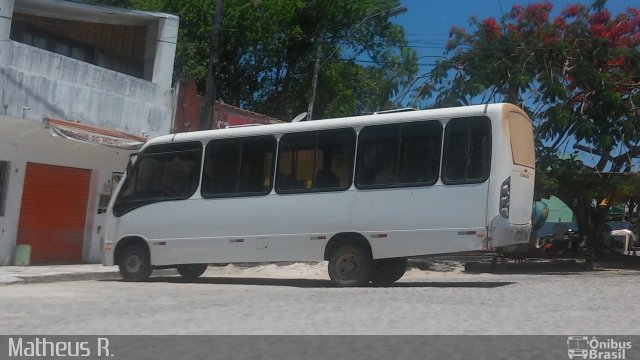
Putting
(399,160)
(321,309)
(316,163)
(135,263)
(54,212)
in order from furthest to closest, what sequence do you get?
1. (54,212)
2. (135,263)
3. (316,163)
4. (399,160)
5. (321,309)

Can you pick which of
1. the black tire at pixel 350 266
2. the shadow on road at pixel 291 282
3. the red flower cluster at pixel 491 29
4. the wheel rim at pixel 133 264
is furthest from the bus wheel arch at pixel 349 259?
the red flower cluster at pixel 491 29

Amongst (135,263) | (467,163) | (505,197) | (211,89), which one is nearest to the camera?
(505,197)

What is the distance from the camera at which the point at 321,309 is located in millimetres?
8875

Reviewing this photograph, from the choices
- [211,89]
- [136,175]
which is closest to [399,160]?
[136,175]

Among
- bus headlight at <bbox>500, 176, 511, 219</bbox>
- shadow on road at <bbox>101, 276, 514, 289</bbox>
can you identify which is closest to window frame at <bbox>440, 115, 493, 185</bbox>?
bus headlight at <bbox>500, 176, 511, 219</bbox>

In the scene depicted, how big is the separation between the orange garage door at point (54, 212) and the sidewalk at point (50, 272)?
70 cm

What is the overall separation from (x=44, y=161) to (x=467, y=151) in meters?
10.3

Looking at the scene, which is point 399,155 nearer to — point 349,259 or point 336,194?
point 336,194

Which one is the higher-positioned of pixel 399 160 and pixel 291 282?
pixel 399 160

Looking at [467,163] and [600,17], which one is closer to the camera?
[467,163]

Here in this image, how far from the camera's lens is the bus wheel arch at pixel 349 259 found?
11633 mm

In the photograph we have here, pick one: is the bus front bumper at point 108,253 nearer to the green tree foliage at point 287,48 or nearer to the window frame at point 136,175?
the window frame at point 136,175
